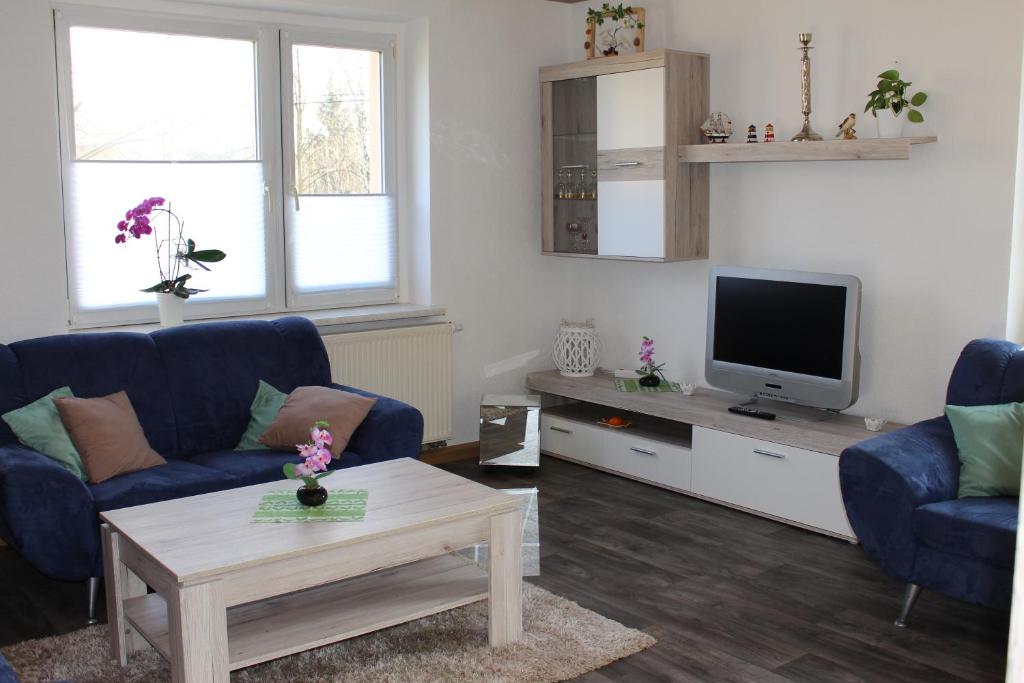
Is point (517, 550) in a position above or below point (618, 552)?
above

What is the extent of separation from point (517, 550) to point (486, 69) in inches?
124

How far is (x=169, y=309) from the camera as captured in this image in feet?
15.4

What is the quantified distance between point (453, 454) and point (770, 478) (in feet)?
6.05

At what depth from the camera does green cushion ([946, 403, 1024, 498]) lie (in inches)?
143

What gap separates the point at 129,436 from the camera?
402 cm

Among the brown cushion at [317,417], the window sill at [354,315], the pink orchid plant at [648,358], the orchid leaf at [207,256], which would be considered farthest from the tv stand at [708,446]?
the orchid leaf at [207,256]

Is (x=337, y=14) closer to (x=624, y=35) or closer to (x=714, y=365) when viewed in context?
(x=624, y=35)

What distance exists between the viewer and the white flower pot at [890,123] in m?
4.46

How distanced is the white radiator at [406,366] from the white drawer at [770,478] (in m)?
1.41

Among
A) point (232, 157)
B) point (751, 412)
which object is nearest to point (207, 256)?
point (232, 157)

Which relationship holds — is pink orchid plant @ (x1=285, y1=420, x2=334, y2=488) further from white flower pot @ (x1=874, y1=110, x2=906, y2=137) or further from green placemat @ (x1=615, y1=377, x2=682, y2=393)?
white flower pot @ (x1=874, y1=110, x2=906, y2=137)

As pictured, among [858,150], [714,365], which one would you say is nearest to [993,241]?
[858,150]

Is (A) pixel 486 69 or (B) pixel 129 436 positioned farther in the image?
(A) pixel 486 69

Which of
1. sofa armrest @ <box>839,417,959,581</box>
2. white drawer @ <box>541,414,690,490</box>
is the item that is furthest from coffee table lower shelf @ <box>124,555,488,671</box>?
white drawer @ <box>541,414,690,490</box>
